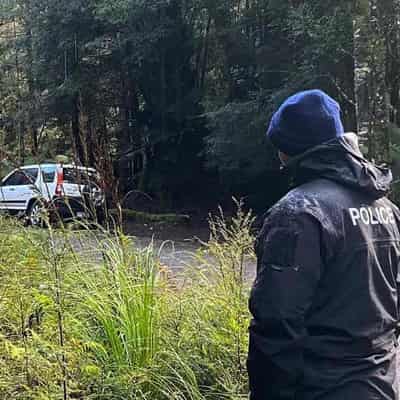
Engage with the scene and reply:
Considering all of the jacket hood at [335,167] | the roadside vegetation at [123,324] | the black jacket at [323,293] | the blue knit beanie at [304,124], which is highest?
the blue knit beanie at [304,124]

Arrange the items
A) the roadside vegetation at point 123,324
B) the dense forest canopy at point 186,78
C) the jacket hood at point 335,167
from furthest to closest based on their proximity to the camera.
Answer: the dense forest canopy at point 186,78 → the roadside vegetation at point 123,324 → the jacket hood at point 335,167

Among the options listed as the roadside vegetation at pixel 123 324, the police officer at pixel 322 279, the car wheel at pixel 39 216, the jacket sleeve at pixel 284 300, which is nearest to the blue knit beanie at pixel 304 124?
the police officer at pixel 322 279

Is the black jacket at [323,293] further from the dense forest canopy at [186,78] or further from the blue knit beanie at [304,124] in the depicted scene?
the dense forest canopy at [186,78]

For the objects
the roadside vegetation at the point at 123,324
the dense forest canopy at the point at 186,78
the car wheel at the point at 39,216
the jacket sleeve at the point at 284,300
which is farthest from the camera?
the dense forest canopy at the point at 186,78

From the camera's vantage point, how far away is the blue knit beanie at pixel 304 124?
6.89 feet

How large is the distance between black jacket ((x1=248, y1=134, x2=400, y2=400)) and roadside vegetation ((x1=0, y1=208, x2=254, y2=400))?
4.67 ft

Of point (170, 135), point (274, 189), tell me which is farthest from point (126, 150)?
point (274, 189)

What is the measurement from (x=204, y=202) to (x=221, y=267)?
17.1 meters

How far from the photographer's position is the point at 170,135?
20703 millimetres

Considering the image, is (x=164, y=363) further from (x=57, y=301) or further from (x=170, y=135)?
(x=170, y=135)

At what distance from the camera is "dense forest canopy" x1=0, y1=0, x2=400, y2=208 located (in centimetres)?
1438

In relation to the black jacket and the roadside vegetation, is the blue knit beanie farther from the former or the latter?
the roadside vegetation

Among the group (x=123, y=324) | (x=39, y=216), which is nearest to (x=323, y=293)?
(x=123, y=324)

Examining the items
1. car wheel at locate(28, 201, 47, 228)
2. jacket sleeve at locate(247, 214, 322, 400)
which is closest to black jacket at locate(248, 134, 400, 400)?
jacket sleeve at locate(247, 214, 322, 400)
